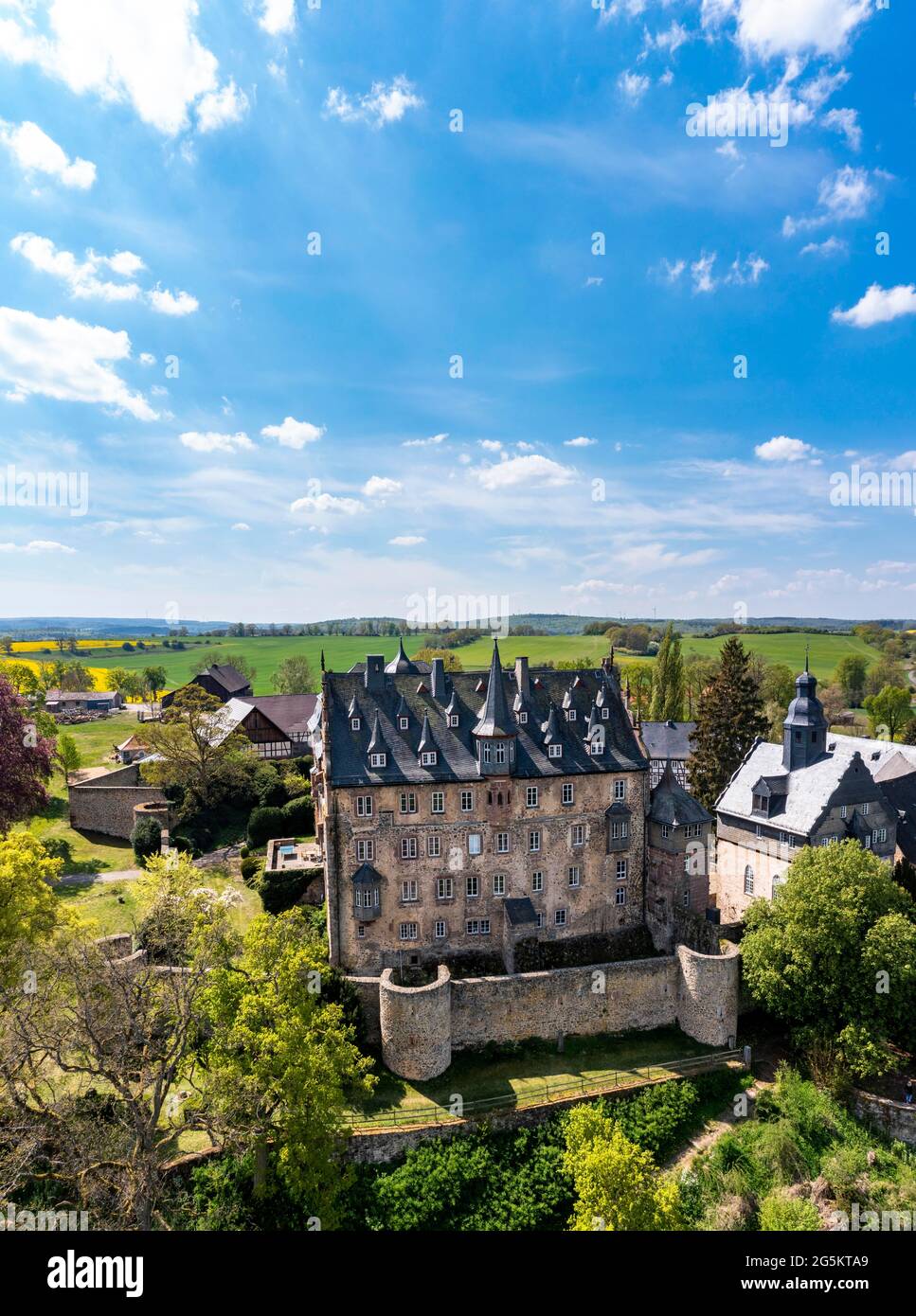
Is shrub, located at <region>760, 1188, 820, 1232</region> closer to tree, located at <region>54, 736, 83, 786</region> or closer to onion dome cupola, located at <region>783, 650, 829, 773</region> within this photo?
onion dome cupola, located at <region>783, 650, 829, 773</region>

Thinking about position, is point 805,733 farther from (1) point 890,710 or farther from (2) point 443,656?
(2) point 443,656

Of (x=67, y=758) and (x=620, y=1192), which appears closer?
(x=620, y=1192)

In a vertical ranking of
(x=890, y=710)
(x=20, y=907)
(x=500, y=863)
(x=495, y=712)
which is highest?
(x=495, y=712)

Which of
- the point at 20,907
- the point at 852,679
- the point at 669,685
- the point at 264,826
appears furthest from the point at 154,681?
the point at 852,679

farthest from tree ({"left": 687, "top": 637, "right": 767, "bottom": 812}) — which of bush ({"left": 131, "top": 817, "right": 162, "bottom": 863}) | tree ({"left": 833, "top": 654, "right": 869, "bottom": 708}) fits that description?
tree ({"left": 833, "top": 654, "right": 869, "bottom": 708})
